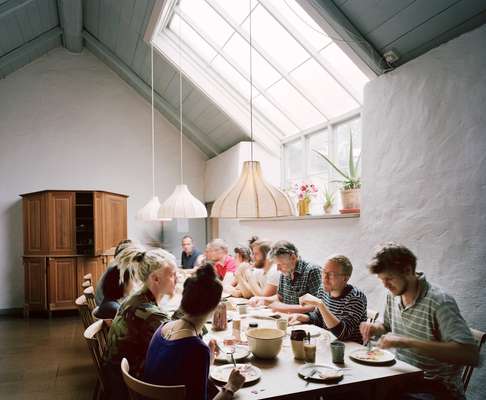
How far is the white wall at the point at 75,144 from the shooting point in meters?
7.01

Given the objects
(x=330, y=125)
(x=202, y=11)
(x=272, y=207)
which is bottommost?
(x=272, y=207)

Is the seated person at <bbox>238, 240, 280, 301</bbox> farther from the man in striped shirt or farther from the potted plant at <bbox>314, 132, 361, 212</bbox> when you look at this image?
the man in striped shirt

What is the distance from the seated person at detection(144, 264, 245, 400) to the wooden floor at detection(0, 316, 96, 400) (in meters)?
2.39

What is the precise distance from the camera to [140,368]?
1994 millimetres

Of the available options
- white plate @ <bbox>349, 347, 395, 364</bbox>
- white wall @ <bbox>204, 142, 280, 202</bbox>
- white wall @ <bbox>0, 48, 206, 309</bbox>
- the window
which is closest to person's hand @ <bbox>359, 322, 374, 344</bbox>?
white plate @ <bbox>349, 347, 395, 364</bbox>

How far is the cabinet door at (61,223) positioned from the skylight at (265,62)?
2885 mm

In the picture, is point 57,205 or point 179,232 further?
point 179,232

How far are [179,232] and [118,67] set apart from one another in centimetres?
315

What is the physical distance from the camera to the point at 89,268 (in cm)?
661

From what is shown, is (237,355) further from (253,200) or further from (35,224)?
(35,224)

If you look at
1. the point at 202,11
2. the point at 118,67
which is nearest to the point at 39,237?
the point at 118,67

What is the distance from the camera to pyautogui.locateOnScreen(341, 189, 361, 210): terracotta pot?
12.9 ft

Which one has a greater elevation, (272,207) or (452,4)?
(452,4)

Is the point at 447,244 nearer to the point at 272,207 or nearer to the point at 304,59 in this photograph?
the point at 272,207
